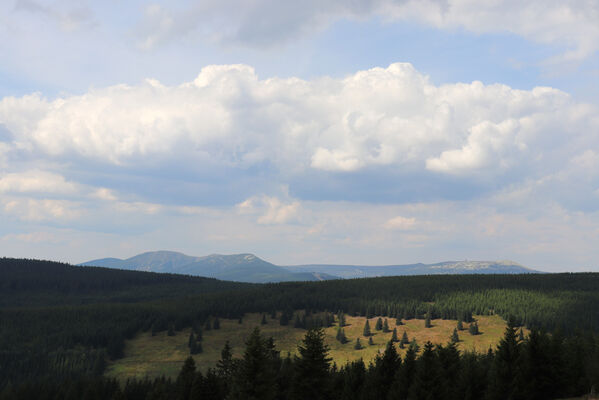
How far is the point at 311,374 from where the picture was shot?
5056 centimetres

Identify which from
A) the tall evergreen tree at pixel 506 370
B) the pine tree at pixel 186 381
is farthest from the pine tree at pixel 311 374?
the pine tree at pixel 186 381

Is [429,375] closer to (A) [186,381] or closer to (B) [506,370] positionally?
(B) [506,370]

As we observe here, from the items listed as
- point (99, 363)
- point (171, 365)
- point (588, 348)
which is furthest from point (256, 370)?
point (99, 363)

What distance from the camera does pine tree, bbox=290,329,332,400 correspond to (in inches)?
1969

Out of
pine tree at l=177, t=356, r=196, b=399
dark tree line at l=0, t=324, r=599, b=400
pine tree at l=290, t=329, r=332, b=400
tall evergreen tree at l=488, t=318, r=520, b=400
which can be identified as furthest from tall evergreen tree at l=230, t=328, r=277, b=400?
pine tree at l=177, t=356, r=196, b=399

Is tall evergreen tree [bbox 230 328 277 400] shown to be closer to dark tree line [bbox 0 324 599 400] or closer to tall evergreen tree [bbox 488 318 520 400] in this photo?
dark tree line [bbox 0 324 599 400]

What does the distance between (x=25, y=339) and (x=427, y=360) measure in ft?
650

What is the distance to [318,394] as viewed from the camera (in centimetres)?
4984

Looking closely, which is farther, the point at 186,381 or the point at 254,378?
the point at 186,381

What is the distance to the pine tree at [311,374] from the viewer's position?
164ft

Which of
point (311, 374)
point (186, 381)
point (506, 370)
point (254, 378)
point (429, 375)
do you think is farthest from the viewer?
point (186, 381)

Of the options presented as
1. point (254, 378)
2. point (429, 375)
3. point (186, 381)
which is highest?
point (254, 378)

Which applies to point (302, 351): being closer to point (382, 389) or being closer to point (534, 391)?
point (382, 389)

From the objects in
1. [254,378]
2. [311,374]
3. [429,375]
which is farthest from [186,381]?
[429,375]
